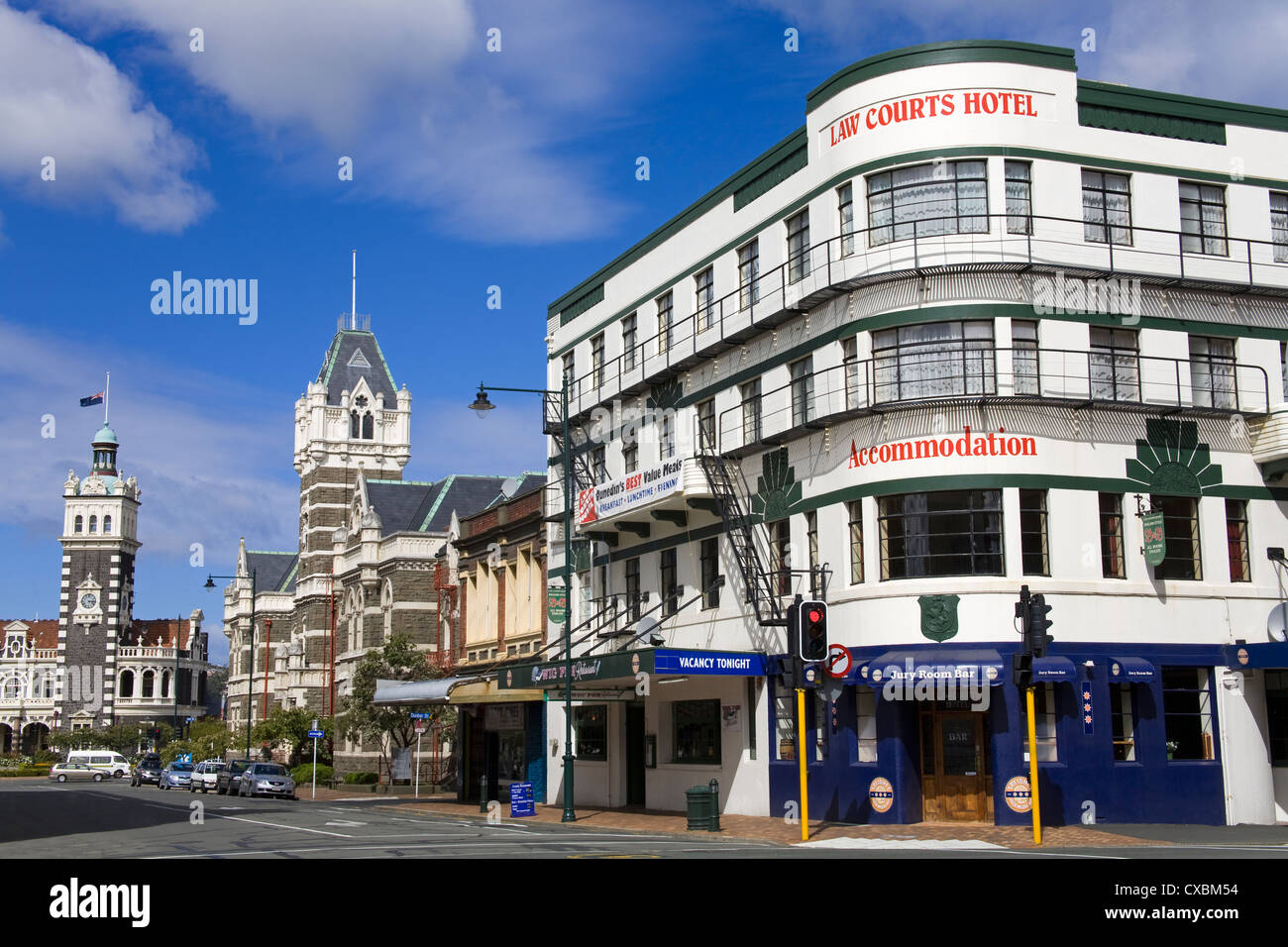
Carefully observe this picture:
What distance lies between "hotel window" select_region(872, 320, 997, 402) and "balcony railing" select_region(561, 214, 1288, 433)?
1.29 m

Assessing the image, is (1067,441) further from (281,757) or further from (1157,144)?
(281,757)

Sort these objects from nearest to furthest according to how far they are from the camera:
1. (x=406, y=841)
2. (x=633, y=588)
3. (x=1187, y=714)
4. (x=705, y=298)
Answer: (x=406, y=841)
(x=1187, y=714)
(x=705, y=298)
(x=633, y=588)

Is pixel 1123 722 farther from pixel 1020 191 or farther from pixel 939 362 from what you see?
pixel 1020 191

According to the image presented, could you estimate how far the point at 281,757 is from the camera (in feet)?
276

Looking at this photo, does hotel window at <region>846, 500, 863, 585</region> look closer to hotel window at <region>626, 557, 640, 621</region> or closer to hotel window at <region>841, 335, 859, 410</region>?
hotel window at <region>841, 335, 859, 410</region>

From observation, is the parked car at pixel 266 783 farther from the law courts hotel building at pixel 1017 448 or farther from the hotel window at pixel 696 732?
the law courts hotel building at pixel 1017 448

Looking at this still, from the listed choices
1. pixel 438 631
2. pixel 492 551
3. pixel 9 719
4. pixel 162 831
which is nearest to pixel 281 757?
pixel 438 631

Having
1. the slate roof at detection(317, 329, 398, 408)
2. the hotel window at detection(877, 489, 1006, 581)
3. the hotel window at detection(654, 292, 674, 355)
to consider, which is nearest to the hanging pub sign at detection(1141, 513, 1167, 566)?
the hotel window at detection(877, 489, 1006, 581)

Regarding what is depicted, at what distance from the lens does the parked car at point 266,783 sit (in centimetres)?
5153

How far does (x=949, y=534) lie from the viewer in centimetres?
2661

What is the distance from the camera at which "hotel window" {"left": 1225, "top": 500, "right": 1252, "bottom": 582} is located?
28.4 m


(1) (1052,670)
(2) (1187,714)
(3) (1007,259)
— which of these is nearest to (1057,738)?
(1) (1052,670)

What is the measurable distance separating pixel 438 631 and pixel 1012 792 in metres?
39.4

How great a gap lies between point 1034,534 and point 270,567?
325 feet
